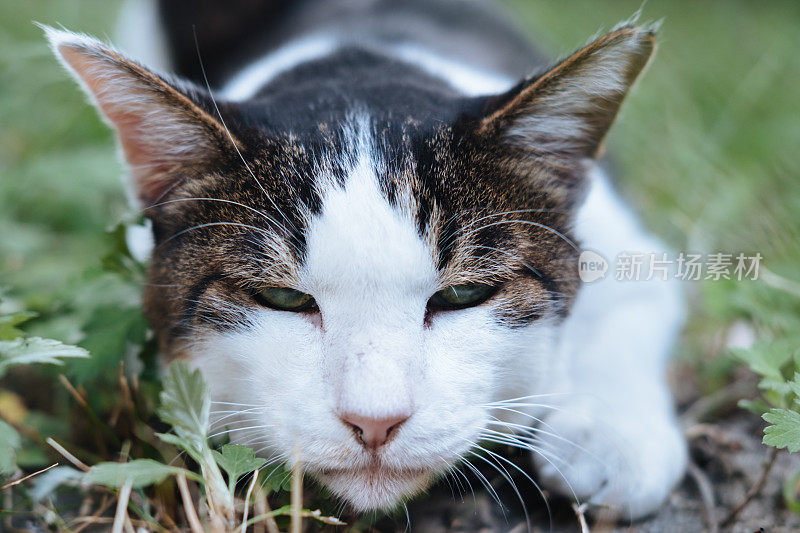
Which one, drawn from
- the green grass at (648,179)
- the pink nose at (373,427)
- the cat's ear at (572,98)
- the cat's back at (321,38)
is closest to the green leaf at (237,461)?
the pink nose at (373,427)

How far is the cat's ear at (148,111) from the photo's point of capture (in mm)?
1326

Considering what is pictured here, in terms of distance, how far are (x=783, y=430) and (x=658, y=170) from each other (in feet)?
6.57

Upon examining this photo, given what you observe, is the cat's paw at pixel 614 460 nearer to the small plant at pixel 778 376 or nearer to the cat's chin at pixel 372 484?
the small plant at pixel 778 376

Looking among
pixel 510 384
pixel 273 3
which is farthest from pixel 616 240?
pixel 273 3

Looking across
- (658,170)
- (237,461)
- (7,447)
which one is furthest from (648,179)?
(7,447)

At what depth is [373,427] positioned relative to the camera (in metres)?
1.16

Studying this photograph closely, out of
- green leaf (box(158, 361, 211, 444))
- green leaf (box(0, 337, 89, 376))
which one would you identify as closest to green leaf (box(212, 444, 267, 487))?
green leaf (box(158, 361, 211, 444))

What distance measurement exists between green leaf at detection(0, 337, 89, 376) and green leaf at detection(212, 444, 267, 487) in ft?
0.98

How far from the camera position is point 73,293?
1712 millimetres

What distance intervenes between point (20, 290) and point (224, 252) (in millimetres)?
900

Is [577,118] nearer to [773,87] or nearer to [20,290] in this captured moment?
[20,290]

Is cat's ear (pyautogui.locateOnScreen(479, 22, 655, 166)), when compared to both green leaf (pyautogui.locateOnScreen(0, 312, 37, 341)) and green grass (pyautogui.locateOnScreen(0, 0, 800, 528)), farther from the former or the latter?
green leaf (pyautogui.locateOnScreen(0, 312, 37, 341))

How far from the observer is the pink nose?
3.79 feet

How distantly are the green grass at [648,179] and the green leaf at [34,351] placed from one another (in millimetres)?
216
